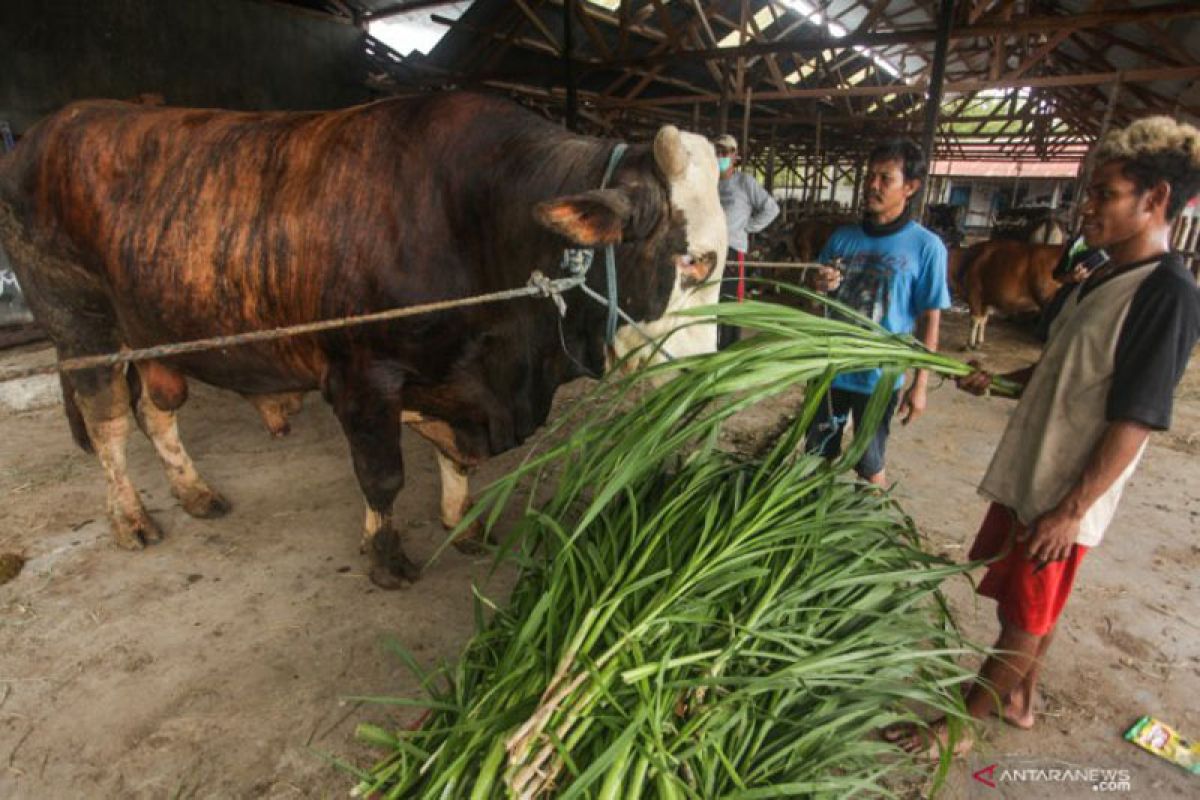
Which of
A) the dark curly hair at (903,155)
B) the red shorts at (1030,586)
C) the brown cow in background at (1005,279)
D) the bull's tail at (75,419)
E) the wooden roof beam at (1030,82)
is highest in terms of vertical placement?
the wooden roof beam at (1030,82)

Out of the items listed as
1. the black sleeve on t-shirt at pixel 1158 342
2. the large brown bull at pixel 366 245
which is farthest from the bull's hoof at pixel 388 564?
the black sleeve on t-shirt at pixel 1158 342

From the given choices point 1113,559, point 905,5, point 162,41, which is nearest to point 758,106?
point 905,5

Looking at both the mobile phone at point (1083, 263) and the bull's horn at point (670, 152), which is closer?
the bull's horn at point (670, 152)

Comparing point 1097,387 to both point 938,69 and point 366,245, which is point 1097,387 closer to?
point 366,245

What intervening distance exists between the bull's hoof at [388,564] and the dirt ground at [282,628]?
0.21ft

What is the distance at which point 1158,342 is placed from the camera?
1409 mm

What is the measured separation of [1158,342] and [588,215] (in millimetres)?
1409

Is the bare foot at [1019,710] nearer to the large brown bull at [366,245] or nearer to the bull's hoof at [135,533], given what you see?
the large brown bull at [366,245]

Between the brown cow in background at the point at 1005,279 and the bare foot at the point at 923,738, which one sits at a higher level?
the brown cow in background at the point at 1005,279

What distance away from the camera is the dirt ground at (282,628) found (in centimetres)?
193

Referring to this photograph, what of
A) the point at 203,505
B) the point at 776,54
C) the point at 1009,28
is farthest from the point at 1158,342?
the point at 776,54

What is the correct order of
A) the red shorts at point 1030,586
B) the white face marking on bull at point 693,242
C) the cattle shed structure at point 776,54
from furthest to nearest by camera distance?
1. the cattle shed structure at point 776,54
2. the white face marking on bull at point 693,242
3. the red shorts at point 1030,586

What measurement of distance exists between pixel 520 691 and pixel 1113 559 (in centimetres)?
320

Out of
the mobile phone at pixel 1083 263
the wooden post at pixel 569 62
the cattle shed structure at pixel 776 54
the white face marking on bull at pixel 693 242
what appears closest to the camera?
the white face marking on bull at pixel 693 242
